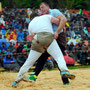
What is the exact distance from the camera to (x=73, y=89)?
14.7 feet

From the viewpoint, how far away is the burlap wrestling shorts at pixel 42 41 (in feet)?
15.3

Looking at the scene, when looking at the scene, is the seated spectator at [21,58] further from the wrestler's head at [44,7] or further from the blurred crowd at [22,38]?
the wrestler's head at [44,7]

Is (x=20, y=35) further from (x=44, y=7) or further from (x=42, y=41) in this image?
(x=42, y=41)

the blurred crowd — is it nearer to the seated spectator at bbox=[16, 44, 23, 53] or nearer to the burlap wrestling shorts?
the seated spectator at bbox=[16, 44, 23, 53]

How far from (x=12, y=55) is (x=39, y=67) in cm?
705

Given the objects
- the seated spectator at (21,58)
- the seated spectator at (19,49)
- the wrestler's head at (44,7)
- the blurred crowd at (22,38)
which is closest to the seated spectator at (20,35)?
the blurred crowd at (22,38)

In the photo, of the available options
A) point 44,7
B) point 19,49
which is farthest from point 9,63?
point 44,7

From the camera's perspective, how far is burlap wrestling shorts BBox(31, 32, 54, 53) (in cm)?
466

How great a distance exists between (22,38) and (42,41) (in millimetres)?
10708

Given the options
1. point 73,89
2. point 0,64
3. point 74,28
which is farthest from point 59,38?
point 74,28

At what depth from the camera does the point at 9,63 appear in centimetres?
1112

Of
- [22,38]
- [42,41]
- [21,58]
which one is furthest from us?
[22,38]

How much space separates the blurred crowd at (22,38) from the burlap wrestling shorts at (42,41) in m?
4.84

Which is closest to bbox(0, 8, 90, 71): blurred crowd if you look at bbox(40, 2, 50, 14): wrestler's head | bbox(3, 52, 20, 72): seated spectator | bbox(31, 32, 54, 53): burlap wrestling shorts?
bbox(3, 52, 20, 72): seated spectator
